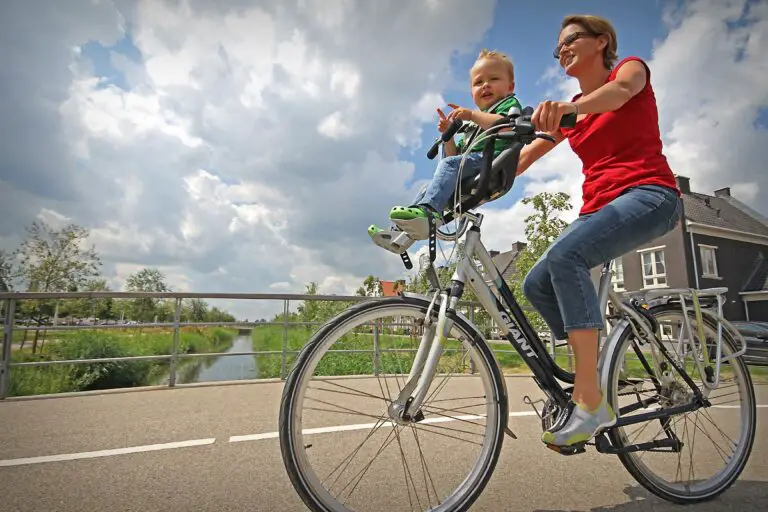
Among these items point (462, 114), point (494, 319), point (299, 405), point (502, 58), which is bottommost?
point (299, 405)

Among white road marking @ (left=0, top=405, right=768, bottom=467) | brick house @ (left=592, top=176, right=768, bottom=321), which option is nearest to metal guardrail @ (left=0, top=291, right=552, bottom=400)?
white road marking @ (left=0, top=405, right=768, bottom=467)

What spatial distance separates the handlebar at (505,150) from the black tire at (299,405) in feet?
1.56

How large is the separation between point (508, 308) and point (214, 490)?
5.22 feet

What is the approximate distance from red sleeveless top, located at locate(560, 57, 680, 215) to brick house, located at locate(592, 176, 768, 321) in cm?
2524

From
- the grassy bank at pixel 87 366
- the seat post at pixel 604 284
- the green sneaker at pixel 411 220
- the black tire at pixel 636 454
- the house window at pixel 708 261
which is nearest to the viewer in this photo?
the green sneaker at pixel 411 220

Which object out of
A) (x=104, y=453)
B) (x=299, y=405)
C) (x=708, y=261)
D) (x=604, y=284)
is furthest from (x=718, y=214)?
(x=104, y=453)

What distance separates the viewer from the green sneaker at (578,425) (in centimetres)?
160

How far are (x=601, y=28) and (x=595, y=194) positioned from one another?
75 cm

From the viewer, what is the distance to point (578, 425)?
1619 mm

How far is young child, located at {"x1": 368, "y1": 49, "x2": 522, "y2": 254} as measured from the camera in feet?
5.11

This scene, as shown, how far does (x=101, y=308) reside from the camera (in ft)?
18.9

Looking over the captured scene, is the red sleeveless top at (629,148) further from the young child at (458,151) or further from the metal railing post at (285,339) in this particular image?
the metal railing post at (285,339)

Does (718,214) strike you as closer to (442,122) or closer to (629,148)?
(629,148)

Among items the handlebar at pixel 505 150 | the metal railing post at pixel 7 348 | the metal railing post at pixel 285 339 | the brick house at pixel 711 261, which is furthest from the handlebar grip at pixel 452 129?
the brick house at pixel 711 261
